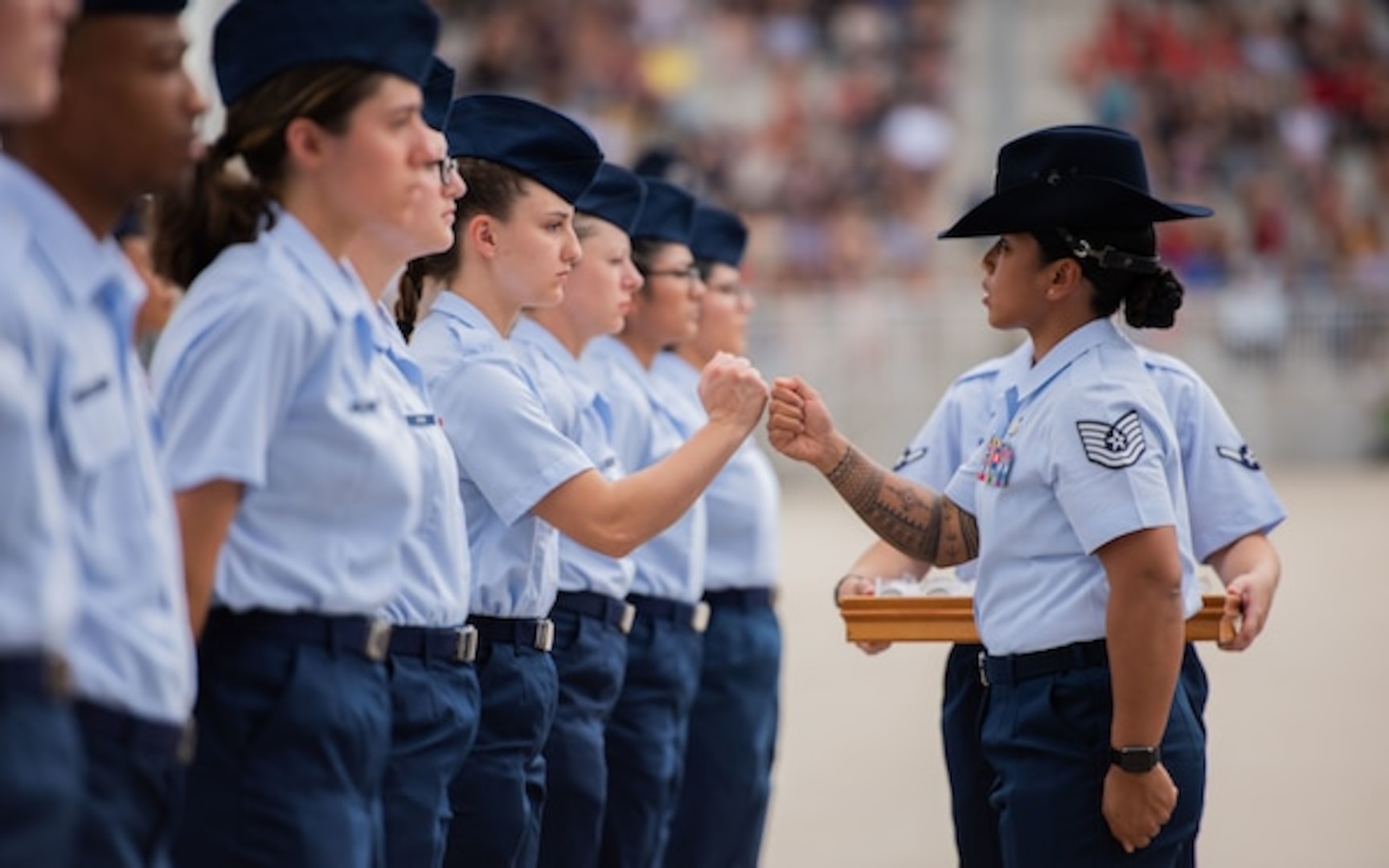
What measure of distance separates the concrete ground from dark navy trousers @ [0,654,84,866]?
572 cm

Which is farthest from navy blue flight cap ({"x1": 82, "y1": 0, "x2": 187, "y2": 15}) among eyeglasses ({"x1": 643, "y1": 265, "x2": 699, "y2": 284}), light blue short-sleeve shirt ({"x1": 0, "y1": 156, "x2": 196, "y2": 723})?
eyeglasses ({"x1": 643, "y1": 265, "x2": 699, "y2": 284})

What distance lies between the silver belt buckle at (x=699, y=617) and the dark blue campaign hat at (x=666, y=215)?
94 centimetres

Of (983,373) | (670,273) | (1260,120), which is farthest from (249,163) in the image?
(1260,120)

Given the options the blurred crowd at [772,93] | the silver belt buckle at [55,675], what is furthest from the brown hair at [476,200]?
the blurred crowd at [772,93]

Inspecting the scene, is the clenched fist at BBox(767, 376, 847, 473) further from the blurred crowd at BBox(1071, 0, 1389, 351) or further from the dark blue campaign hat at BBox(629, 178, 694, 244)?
the blurred crowd at BBox(1071, 0, 1389, 351)

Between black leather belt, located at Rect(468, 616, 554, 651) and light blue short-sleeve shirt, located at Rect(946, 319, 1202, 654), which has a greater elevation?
light blue short-sleeve shirt, located at Rect(946, 319, 1202, 654)

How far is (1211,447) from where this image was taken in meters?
5.11

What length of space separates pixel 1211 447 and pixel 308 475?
7.36 ft

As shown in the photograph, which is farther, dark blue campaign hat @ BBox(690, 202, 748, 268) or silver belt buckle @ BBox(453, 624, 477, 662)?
dark blue campaign hat @ BBox(690, 202, 748, 268)

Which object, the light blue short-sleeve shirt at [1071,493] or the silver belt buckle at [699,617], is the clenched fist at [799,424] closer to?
the light blue short-sleeve shirt at [1071,493]

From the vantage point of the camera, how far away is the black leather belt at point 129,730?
284 cm

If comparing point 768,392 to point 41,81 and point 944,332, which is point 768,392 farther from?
point 944,332

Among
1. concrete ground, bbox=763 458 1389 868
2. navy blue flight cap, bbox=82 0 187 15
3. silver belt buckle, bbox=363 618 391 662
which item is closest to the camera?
navy blue flight cap, bbox=82 0 187 15

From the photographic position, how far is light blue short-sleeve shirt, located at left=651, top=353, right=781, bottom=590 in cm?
698
